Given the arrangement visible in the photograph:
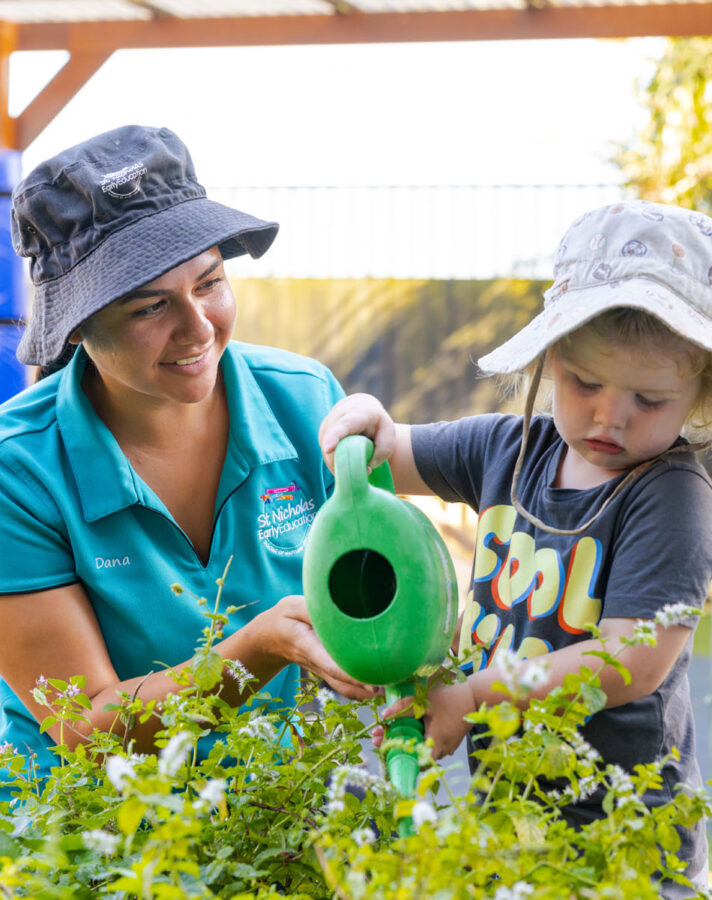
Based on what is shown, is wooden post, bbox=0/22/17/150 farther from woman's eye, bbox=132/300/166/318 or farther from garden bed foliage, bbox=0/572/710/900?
garden bed foliage, bbox=0/572/710/900

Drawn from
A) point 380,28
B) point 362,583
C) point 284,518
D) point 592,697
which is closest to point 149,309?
point 284,518

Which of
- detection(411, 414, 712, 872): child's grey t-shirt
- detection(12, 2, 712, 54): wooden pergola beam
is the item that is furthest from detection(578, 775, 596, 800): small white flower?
detection(12, 2, 712, 54): wooden pergola beam

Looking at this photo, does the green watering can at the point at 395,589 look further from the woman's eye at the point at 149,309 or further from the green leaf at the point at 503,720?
the woman's eye at the point at 149,309

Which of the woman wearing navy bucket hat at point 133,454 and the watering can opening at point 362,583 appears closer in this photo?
the watering can opening at point 362,583

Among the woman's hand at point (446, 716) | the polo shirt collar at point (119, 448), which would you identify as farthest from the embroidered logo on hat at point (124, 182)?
the woman's hand at point (446, 716)

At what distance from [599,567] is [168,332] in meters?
0.68

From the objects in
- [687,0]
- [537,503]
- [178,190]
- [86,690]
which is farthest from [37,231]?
[687,0]

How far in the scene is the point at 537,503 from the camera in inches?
47.9

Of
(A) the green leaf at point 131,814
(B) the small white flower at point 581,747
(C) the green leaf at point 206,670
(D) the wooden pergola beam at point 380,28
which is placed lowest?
(C) the green leaf at point 206,670

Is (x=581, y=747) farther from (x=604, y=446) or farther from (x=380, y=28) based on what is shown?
(x=380, y=28)

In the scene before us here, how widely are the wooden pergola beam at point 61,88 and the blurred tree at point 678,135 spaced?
4.05 metres

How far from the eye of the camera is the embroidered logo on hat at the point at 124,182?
140cm

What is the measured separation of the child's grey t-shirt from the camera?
1043 millimetres

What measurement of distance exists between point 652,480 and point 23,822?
0.69 meters
